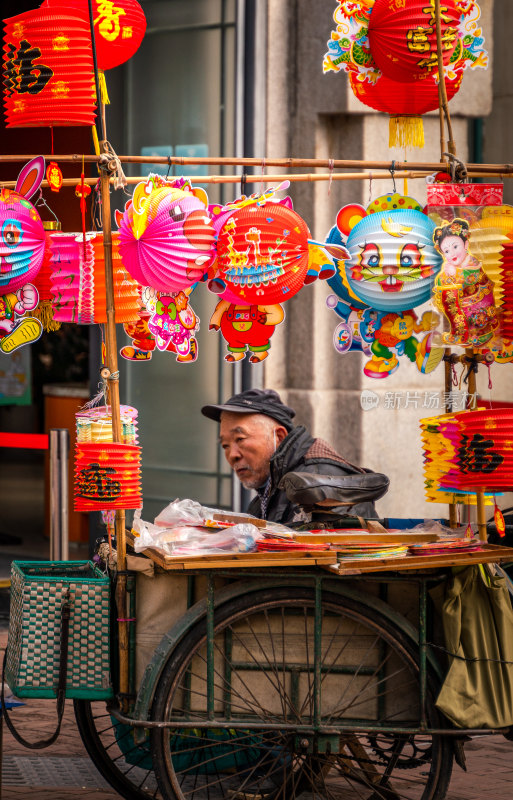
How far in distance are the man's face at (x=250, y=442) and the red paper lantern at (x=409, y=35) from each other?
150cm

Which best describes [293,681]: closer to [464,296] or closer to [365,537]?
[365,537]

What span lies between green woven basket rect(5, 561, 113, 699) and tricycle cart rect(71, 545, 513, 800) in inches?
4.1

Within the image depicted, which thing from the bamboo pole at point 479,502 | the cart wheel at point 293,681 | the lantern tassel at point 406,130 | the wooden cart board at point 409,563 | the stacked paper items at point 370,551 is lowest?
the cart wheel at point 293,681

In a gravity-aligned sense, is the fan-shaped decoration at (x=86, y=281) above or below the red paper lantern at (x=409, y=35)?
below

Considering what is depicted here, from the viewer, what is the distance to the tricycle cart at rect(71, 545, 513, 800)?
3689mm

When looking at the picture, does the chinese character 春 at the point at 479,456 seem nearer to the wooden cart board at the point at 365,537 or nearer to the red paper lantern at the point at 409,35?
the wooden cart board at the point at 365,537

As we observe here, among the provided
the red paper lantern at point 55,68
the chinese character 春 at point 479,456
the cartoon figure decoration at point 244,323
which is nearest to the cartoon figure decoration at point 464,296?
the chinese character 春 at point 479,456

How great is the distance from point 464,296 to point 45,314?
1.60 metres

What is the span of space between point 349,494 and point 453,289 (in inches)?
32.1

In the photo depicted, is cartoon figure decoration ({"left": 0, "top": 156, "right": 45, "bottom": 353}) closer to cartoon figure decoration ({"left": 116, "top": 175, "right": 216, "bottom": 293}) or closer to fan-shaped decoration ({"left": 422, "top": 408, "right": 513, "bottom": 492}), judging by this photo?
cartoon figure decoration ({"left": 116, "top": 175, "right": 216, "bottom": 293})

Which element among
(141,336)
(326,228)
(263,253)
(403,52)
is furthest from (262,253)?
(326,228)

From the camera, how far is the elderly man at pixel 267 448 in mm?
4531

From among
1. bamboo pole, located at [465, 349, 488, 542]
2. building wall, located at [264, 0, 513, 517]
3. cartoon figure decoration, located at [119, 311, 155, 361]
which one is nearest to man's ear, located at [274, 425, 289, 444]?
cartoon figure decoration, located at [119, 311, 155, 361]

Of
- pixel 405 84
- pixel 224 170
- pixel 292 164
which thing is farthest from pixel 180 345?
pixel 224 170
